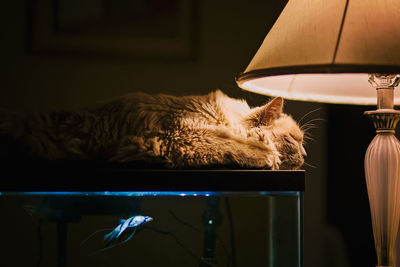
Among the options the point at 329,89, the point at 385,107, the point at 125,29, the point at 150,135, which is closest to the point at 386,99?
the point at 385,107

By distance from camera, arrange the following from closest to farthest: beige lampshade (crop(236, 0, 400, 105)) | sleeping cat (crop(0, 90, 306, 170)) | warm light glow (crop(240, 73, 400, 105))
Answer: beige lampshade (crop(236, 0, 400, 105)) < sleeping cat (crop(0, 90, 306, 170)) < warm light glow (crop(240, 73, 400, 105))

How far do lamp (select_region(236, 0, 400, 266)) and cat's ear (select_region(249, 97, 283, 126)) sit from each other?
0.06m

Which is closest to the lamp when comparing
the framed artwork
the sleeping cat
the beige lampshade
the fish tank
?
the beige lampshade

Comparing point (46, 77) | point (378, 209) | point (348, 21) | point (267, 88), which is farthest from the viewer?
point (46, 77)

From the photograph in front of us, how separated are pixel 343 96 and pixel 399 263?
1.59 ft

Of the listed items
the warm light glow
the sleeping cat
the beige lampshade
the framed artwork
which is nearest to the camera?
the beige lampshade

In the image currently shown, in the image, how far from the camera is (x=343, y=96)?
0.85 meters

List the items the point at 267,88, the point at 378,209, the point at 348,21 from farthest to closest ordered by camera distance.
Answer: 1. the point at 267,88
2. the point at 378,209
3. the point at 348,21

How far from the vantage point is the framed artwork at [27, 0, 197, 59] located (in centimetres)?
113

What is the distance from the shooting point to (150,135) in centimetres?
67

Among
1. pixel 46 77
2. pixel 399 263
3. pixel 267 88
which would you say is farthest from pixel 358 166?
pixel 46 77

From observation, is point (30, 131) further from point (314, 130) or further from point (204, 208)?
point (314, 130)

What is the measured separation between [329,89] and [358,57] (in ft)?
1.00

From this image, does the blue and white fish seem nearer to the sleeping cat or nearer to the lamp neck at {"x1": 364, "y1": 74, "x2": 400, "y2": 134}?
the sleeping cat
